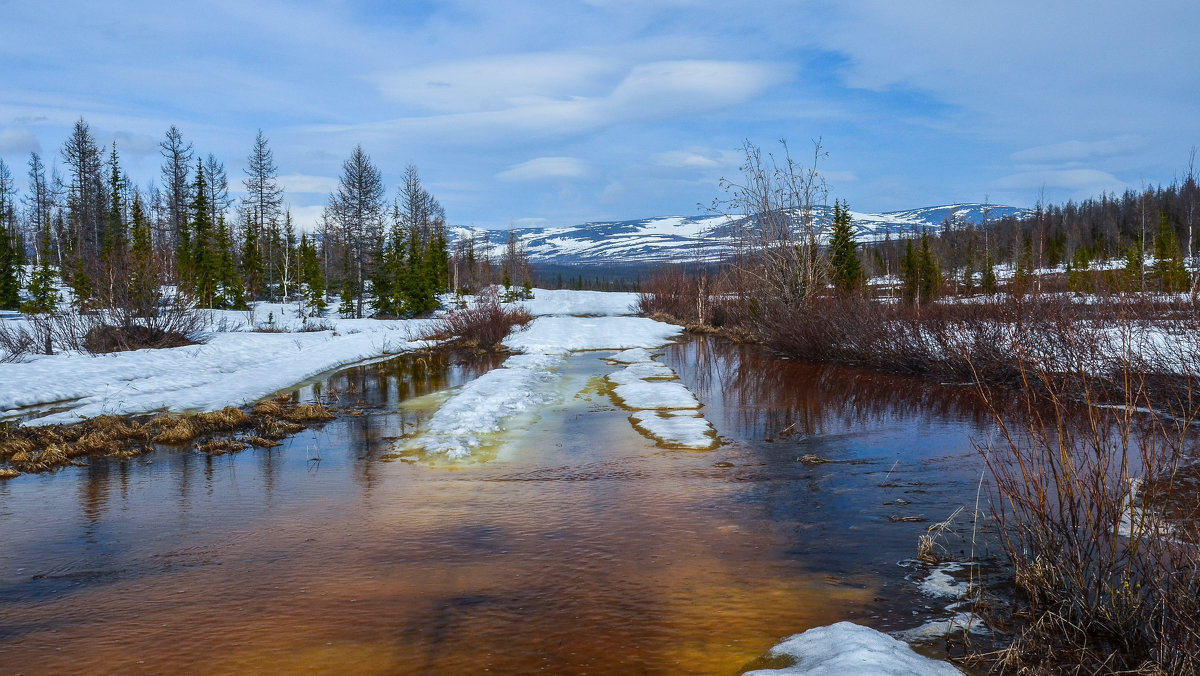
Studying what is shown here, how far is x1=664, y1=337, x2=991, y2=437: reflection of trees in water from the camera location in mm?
11375

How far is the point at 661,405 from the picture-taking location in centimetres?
1277

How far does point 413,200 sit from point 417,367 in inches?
1787

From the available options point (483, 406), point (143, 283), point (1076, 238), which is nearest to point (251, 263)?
point (143, 283)

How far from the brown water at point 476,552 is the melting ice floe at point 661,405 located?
0.44 meters

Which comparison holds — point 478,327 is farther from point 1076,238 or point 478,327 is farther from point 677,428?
point 1076,238

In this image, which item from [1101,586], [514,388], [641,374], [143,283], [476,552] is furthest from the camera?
[143,283]

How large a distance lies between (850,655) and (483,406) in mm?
9078

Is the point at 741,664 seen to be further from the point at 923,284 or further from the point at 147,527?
the point at 923,284

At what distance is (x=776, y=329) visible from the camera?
67.3 ft

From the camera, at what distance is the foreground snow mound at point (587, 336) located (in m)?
24.0

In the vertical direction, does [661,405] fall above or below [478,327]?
below

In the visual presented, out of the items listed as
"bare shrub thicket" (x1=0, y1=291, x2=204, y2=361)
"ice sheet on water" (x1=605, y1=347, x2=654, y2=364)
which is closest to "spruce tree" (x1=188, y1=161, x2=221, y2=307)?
"bare shrub thicket" (x1=0, y1=291, x2=204, y2=361)

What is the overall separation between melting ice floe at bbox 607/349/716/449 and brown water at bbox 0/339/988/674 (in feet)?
1.43

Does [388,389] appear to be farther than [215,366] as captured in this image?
No
